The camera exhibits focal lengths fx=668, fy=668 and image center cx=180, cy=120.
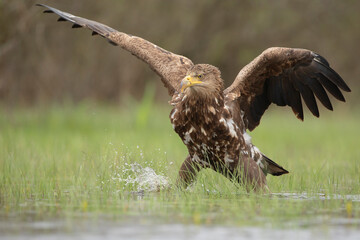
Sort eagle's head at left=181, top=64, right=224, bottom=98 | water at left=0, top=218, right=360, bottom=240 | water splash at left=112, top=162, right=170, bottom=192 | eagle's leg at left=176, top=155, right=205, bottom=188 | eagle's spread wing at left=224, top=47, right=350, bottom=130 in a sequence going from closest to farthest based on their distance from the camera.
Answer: water at left=0, top=218, right=360, bottom=240 → eagle's head at left=181, top=64, right=224, bottom=98 → water splash at left=112, top=162, right=170, bottom=192 → eagle's leg at left=176, top=155, right=205, bottom=188 → eagle's spread wing at left=224, top=47, right=350, bottom=130

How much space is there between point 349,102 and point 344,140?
1245cm

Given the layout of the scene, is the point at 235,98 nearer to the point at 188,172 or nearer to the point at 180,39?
the point at 188,172

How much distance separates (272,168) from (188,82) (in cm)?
172

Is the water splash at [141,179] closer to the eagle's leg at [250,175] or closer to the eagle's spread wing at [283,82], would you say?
the eagle's leg at [250,175]

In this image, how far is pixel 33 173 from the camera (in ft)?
25.7

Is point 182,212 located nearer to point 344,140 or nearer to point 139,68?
point 344,140

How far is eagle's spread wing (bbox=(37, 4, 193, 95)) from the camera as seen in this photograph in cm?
797

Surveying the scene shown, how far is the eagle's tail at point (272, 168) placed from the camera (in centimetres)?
771

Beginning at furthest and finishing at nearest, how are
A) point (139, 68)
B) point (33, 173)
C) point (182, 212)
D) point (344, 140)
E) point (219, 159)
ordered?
point (139, 68), point (344, 140), point (33, 173), point (219, 159), point (182, 212)

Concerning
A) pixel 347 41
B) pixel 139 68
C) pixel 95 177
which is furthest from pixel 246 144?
pixel 347 41

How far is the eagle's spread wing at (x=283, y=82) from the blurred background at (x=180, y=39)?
13204 millimetres

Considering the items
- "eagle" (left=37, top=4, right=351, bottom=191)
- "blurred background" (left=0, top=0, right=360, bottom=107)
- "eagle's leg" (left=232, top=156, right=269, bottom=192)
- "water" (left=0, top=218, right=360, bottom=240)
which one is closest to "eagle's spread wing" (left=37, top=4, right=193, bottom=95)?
"eagle" (left=37, top=4, right=351, bottom=191)

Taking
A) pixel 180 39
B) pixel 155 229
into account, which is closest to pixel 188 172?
pixel 155 229

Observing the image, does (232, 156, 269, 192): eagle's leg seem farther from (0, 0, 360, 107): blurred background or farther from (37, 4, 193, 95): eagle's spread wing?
(0, 0, 360, 107): blurred background
